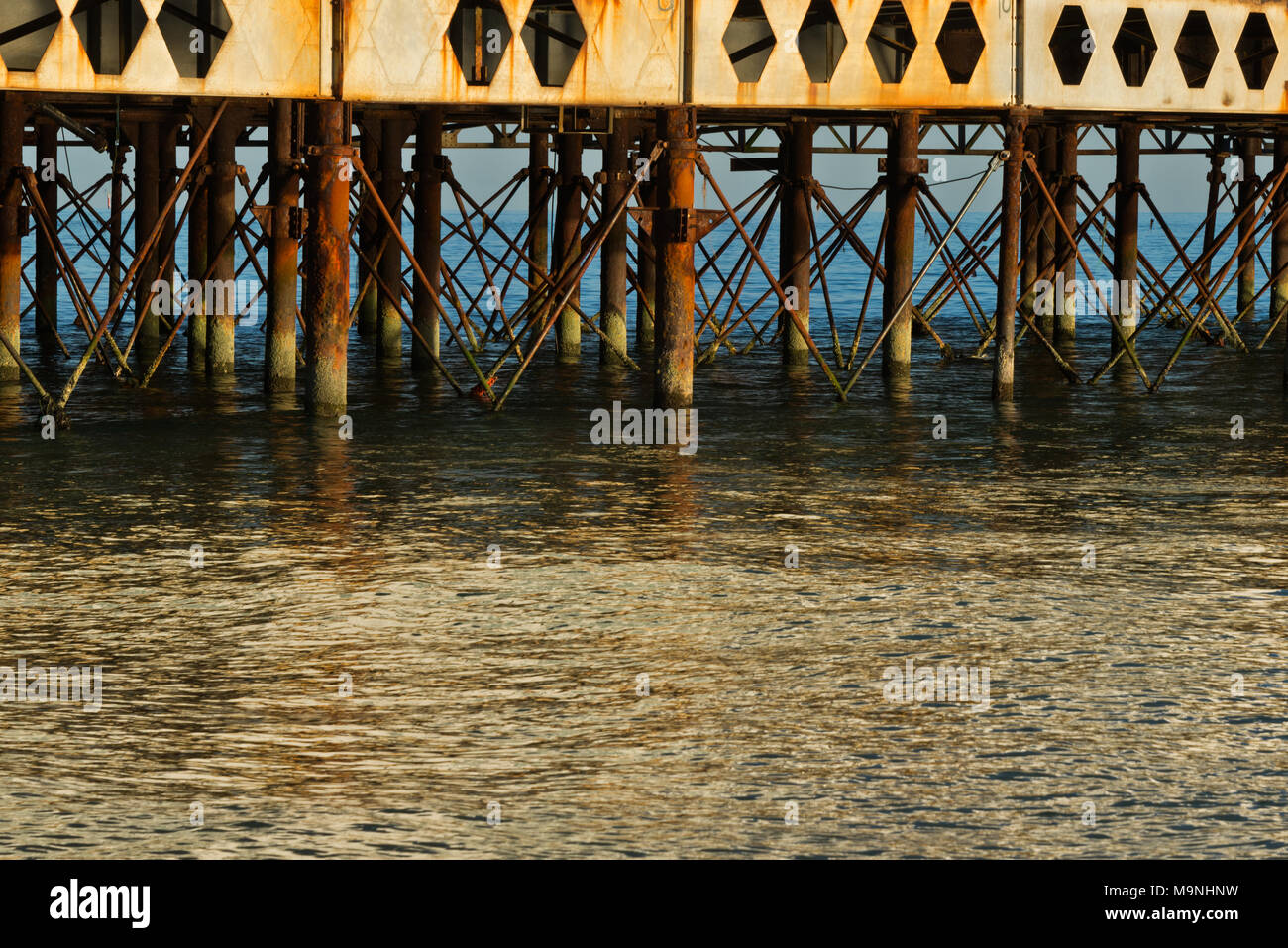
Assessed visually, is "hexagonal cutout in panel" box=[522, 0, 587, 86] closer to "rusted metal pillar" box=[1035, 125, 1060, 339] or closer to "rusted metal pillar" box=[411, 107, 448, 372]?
Result: "rusted metal pillar" box=[411, 107, 448, 372]

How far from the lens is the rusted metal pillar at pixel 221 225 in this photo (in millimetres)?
24531

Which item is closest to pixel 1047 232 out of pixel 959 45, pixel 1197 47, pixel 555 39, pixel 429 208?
pixel 959 45

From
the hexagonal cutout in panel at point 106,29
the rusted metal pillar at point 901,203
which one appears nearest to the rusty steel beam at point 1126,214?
the rusted metal pillar at point 901,203

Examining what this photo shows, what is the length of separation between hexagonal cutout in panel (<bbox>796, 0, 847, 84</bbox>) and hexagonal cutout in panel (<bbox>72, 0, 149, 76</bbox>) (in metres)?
7.85

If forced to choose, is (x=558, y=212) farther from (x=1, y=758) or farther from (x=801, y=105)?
(x=1, y=758)

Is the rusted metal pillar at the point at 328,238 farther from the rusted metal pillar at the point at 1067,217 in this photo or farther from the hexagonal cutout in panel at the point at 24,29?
the rusted metal pillar at the point at 1067,217

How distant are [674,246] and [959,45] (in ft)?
25.3

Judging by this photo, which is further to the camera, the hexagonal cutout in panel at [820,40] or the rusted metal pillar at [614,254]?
the rusted metal pillar at [614,254]

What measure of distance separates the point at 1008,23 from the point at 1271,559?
10.2m

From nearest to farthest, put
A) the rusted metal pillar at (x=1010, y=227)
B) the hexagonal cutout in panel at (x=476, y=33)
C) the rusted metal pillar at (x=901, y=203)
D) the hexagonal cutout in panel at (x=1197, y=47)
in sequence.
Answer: the rusted metal pillar at (x=1010, y=227) → the hexagonal cutout in panel at (x=476, y=33) → the rusted metal pillar at (x=901, y=203) → the hexagonal cutout in panel at (x=1197, y=47)

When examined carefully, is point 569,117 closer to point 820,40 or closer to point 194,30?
point 820,40

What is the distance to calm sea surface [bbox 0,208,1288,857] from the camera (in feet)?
24.9

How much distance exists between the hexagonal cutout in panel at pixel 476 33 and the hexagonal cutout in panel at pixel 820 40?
3599mm

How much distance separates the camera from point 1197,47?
25.3 m
